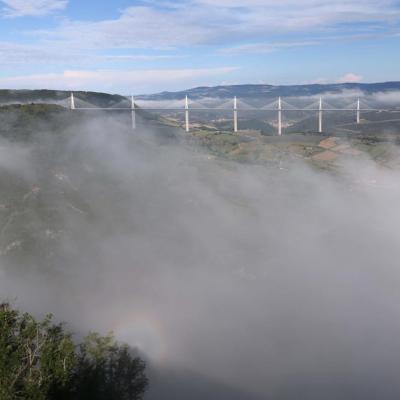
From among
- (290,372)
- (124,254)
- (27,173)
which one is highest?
(27,173)

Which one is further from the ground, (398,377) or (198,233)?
(198,233)

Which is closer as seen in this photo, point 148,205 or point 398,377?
point 398,377

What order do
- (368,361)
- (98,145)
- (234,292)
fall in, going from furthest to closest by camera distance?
(98,145) < (234,292) < (368,361)

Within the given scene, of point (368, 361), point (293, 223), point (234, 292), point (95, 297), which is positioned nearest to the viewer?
point (368, 361)

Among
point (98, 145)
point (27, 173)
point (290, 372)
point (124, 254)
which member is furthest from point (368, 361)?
point (98, 145)

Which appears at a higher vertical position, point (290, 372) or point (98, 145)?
point (98, 145)

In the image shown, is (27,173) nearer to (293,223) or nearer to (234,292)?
(234,292)

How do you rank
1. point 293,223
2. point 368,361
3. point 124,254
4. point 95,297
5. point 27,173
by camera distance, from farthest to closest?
point 293,223, point 27,173, point 124,254, point 95,297, point 368,361

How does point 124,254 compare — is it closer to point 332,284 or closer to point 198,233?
point 198,233

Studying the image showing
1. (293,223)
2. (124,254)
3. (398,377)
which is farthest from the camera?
(293,223)

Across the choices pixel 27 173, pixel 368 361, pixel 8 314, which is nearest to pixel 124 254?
pixel 27 173
